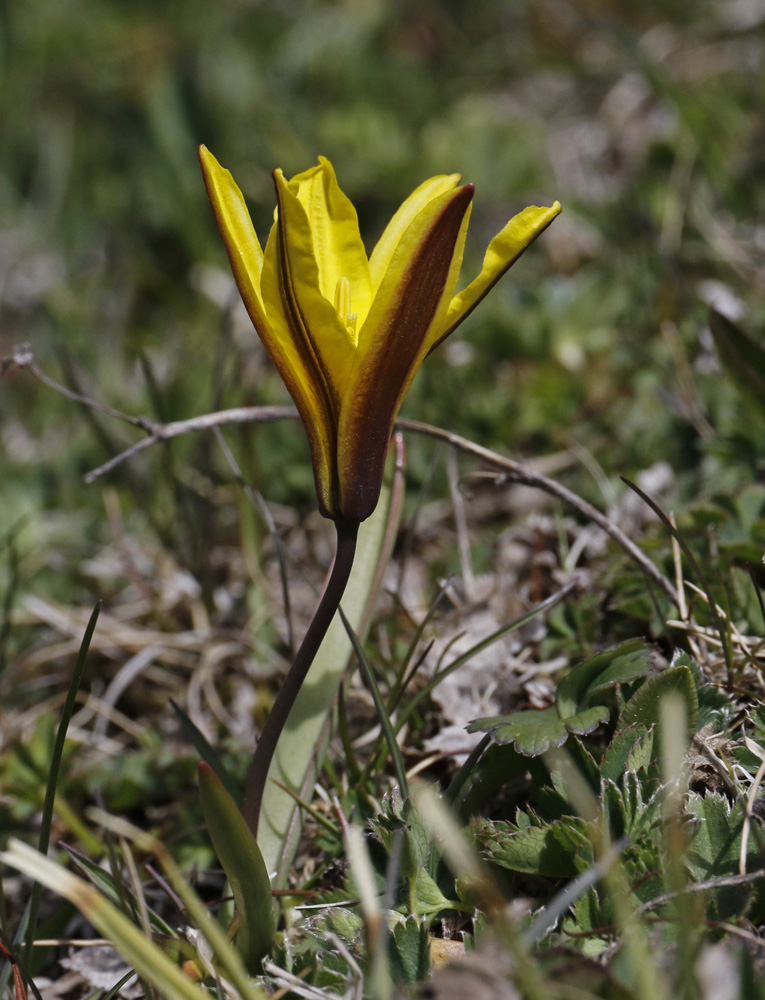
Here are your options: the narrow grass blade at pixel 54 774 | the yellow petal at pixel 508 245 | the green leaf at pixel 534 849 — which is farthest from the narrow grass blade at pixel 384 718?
the yellow petal at pixel 508 245

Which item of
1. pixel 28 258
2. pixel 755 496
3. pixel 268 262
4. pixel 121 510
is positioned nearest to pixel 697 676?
pixel 755 496

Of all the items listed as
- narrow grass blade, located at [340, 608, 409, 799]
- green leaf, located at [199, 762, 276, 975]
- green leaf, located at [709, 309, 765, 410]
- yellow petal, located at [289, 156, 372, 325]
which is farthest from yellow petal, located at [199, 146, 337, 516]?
green leaf, located at [709, 309, 765, 410]

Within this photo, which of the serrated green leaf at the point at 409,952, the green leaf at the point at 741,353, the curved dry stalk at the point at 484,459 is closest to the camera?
the serrated green leaf at the point at 409,952

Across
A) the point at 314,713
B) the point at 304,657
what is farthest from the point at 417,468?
the point at 304,657

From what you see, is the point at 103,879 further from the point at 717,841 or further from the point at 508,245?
the point at 508,245

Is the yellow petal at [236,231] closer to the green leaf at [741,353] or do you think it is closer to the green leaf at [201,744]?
the green leaf at [201,744]
